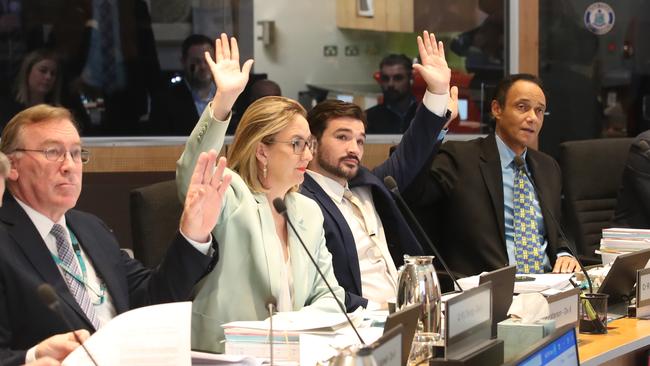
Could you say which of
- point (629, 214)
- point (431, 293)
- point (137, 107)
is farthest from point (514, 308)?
point (137, 107)

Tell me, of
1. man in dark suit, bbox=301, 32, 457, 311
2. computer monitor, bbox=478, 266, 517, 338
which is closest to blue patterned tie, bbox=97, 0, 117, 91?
man in dark suit, bbox=301, 32, 457, 311

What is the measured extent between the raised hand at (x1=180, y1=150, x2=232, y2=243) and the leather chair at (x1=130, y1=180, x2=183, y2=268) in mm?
499

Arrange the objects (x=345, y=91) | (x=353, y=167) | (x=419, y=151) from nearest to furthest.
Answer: (x=353, y=167) < (x=419, y=151) < (x=345, y=91)

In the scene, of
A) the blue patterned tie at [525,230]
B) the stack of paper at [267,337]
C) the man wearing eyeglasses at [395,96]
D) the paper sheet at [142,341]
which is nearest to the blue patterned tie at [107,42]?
the man wearing eyeglasses at [395,96]

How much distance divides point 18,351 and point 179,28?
128 inches

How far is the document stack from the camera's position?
390 cm

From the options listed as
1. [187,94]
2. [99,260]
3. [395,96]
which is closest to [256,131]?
[99,260]

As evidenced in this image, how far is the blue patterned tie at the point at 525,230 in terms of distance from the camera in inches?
174

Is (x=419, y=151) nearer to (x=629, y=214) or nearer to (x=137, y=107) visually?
(x=629, y=214)

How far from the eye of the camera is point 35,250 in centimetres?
262

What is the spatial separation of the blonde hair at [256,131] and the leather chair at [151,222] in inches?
9.4

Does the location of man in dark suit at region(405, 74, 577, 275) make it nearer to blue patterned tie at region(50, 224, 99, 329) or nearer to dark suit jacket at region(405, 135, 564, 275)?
dark suit jacket at region(405, 135, 564, 275)

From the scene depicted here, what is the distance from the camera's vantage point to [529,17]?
6.34m

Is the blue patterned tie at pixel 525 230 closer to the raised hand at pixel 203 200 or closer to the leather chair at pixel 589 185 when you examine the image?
the leather chair at pixel 589 185
